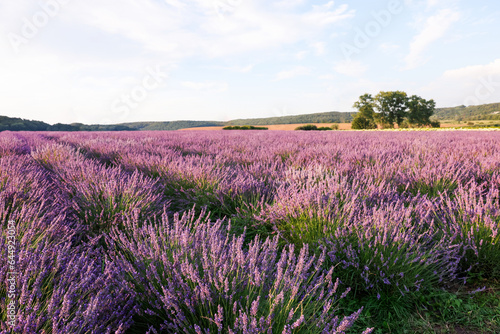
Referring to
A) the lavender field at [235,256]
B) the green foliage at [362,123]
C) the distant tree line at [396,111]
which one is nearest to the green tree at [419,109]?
the distant tree line at [396,111]

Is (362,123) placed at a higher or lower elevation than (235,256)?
lower

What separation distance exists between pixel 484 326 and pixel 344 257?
31.1 inches

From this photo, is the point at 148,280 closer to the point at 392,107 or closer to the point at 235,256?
the point at 235,256

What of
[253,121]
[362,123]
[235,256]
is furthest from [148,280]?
[253,121]

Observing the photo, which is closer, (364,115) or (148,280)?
(148,280)

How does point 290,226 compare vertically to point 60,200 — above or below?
below

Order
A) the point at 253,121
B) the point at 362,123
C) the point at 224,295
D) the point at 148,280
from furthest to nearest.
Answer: the point at 253,121, the point at 362,123, the point at 148,280, the point at 224,295

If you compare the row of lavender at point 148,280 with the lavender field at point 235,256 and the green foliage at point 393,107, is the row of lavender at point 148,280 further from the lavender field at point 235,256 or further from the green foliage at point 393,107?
the green foliage at point 393,107

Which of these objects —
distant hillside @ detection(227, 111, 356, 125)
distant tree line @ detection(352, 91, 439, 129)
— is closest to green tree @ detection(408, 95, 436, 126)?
distant tree line @ detection(352, 91, 439, 129)

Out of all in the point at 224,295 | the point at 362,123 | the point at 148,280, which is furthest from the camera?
the point at 362,123

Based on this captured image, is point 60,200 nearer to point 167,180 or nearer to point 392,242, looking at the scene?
point 167,180

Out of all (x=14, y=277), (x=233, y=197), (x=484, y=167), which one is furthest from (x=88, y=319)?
(x=484, y=167)

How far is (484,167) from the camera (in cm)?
336

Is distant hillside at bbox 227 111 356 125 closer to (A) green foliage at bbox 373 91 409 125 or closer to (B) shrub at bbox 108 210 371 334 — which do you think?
(A) green foliage at bbox 373 91 409 125
